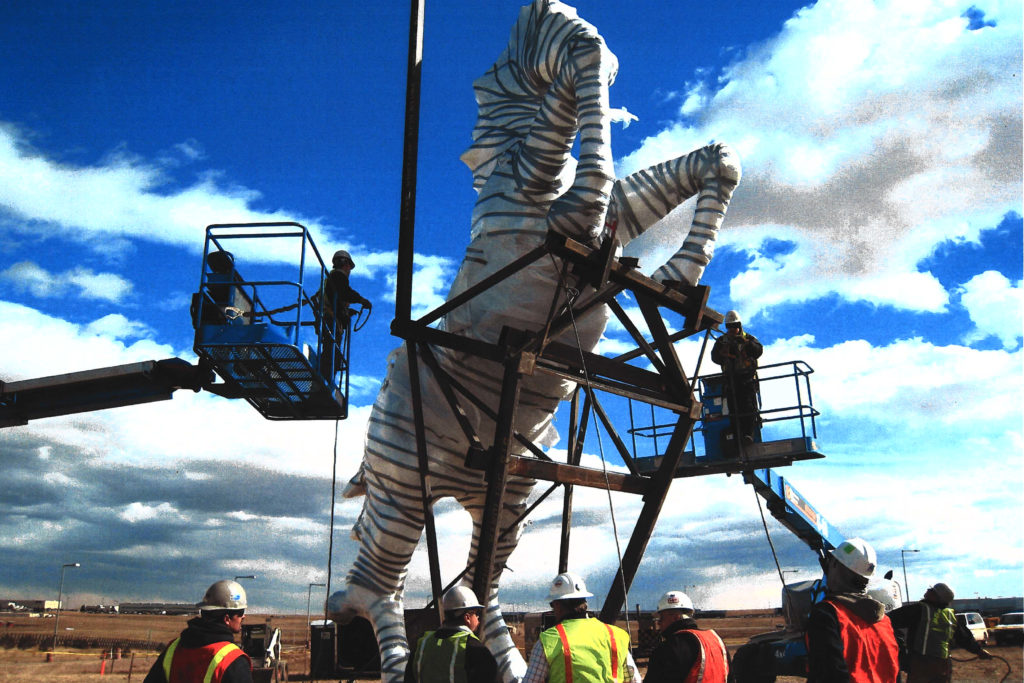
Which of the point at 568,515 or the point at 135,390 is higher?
the point at 135,390

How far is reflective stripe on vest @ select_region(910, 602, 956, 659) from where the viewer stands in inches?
357

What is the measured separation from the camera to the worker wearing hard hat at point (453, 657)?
507 centimetres

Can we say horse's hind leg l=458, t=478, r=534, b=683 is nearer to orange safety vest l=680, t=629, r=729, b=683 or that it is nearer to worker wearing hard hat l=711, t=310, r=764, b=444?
worker wearing hard hat l=711, t=310, r=764, b=444

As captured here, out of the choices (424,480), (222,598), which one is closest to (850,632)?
(222,598)

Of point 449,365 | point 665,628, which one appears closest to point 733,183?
point 449,365

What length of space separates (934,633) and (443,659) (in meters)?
6.18

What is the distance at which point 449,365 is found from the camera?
9.23m

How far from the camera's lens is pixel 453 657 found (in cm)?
511

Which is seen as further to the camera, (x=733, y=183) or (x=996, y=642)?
(x=996, y=642)

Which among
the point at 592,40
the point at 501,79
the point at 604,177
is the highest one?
the point at 501,79

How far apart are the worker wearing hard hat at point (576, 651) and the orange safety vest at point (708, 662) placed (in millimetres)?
400

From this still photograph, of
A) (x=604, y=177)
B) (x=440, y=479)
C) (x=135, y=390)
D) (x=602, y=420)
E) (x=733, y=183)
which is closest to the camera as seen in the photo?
(x=604, y=177)

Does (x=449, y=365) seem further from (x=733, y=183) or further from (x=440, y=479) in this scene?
(x=733, y=183)

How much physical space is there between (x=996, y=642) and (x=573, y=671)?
32.8m
